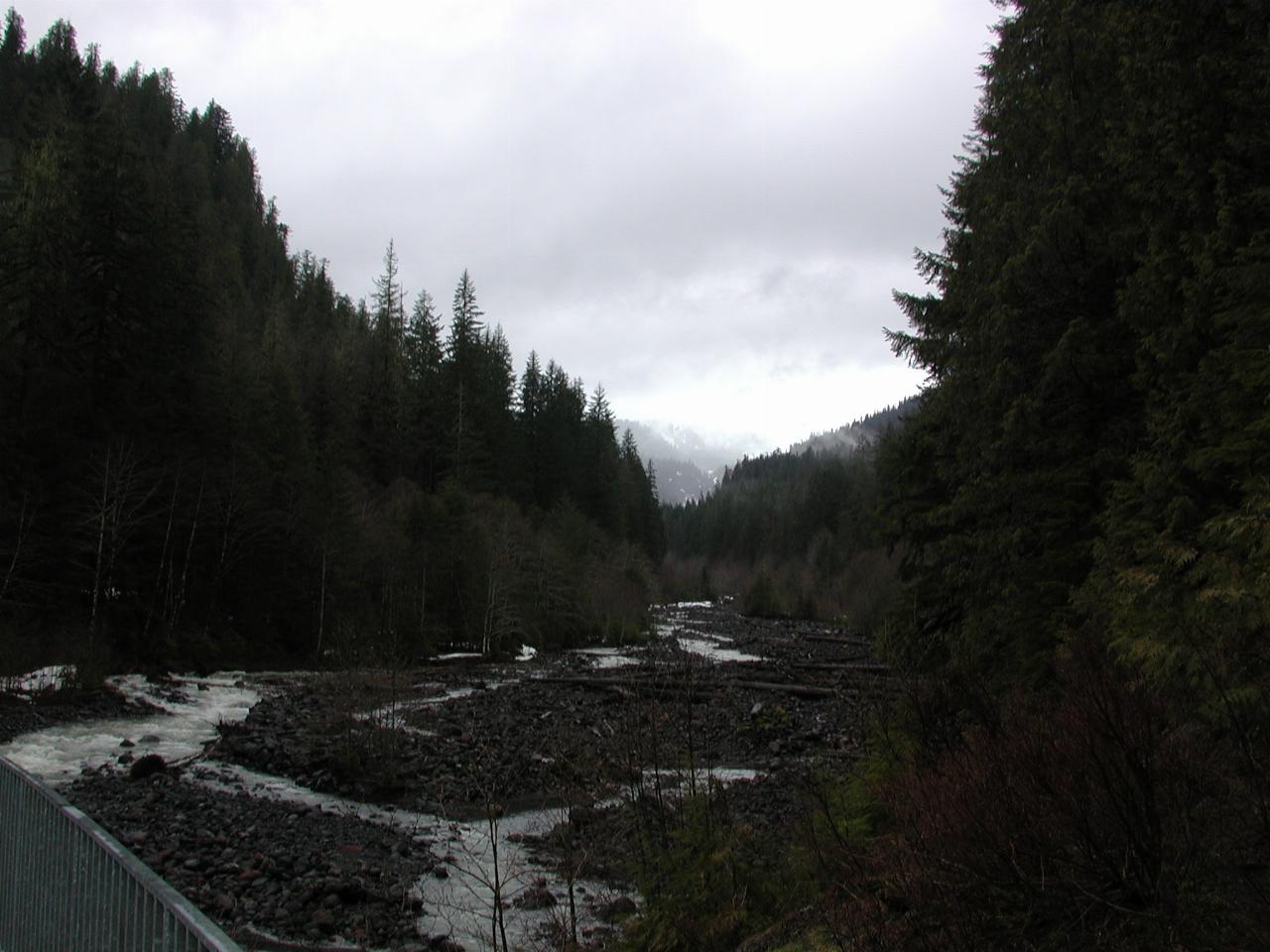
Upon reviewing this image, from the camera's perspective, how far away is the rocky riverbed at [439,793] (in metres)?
9.41

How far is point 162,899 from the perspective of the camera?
293 centimetres

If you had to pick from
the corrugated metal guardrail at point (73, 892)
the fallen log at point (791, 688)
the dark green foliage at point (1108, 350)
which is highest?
the dark green foliage at point (1108, 350)

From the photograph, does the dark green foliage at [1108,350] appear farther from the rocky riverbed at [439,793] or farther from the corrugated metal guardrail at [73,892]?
the corrugated metal guardrail at [73,892]

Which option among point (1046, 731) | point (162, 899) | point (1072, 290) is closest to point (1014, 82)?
point (1072, 290)

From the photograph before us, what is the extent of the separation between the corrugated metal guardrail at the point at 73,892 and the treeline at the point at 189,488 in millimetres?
13886

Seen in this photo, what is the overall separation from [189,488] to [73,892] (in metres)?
33.9

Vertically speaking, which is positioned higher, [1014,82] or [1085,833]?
[1014,82]

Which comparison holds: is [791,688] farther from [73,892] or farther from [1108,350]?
[73,892]

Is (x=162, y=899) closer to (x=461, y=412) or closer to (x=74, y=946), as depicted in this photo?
(x=74, y=946)

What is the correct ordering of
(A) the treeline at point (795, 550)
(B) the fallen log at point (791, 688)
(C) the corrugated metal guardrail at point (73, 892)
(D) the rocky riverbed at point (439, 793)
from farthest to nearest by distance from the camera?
(A) the treeline at point (795, 550), (B) the fallen log at point (791, 688), (D) the rocky riverbed at point (439, 793), (C) the corrugated metal guardrail at point (73, 892)

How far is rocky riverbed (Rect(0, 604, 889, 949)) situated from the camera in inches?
371

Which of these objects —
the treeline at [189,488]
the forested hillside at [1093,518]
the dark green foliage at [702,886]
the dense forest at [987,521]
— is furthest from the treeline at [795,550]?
the treeline at [189,488]

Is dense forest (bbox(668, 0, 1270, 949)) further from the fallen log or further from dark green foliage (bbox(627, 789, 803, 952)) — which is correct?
the fallen log

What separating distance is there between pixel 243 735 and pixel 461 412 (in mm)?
53852
